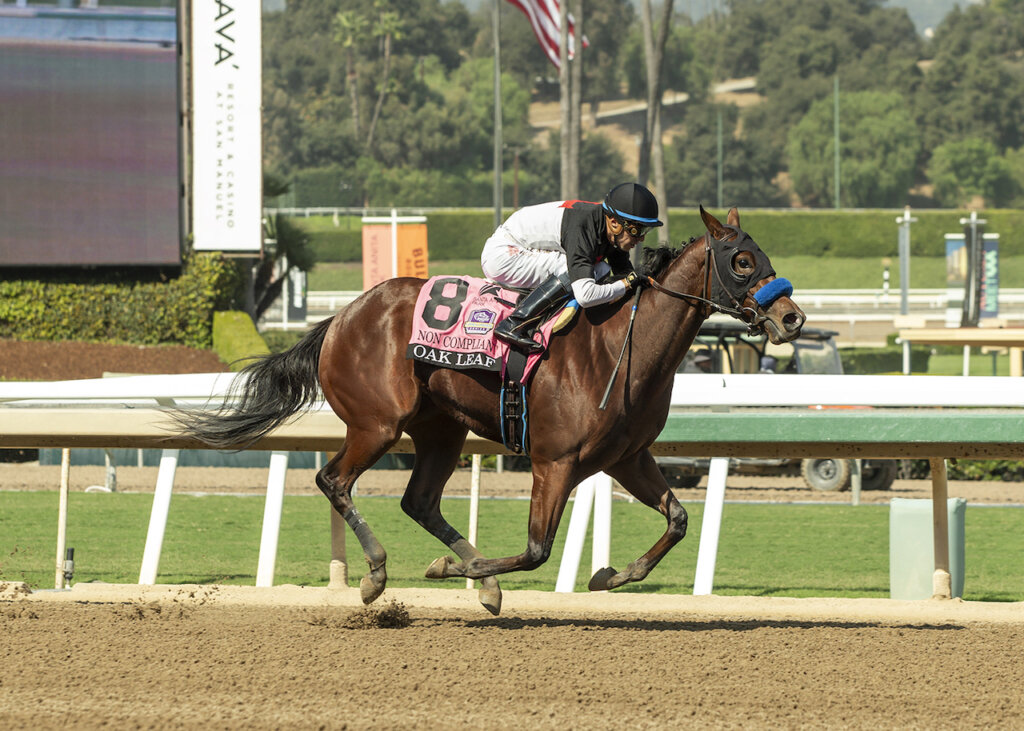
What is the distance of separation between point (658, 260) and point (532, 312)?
0.51m

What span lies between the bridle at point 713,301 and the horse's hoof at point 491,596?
4.17 feet

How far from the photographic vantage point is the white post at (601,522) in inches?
237

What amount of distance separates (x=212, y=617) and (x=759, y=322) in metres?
2.40

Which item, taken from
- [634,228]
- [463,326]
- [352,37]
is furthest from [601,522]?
[352,37]

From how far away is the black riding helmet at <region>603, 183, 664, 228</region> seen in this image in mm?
4918

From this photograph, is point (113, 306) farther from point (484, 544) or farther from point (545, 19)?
point (484, 544)

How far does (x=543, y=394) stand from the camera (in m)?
4.95

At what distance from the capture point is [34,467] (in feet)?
42.8

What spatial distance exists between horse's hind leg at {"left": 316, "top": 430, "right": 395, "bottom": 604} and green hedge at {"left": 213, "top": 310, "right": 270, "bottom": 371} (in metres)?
13.7

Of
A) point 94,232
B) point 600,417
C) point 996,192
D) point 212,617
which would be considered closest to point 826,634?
point 600,417

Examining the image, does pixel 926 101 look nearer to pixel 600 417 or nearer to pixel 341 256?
pixel 341 256

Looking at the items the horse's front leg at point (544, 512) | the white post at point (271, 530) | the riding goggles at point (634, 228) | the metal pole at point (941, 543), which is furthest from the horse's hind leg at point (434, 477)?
the metal pole at point (941, 543)

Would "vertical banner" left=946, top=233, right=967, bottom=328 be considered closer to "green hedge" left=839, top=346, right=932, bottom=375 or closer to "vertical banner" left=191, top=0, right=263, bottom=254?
"green hedge" left=839, top=346, right=932, bottom=375

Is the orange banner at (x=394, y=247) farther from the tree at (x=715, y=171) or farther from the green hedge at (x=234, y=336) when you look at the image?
the tree at (x=715, y=171)
